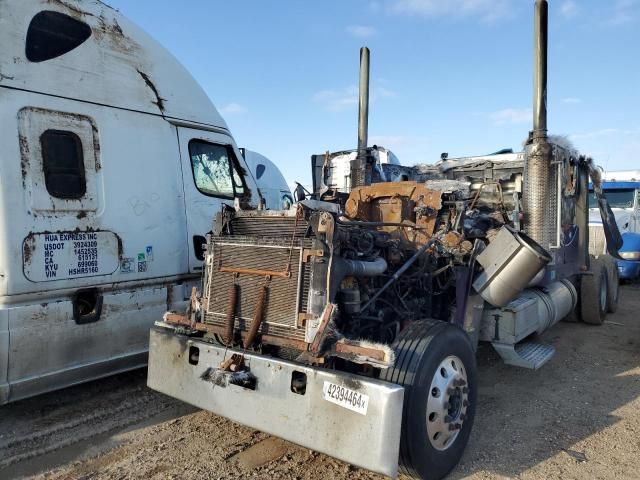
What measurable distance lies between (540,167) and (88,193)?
4615 mm

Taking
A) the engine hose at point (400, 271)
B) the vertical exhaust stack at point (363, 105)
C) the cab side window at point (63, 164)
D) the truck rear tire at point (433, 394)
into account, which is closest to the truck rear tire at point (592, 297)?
the vertical exhaust stack at point (363, 105)

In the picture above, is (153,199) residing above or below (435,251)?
above

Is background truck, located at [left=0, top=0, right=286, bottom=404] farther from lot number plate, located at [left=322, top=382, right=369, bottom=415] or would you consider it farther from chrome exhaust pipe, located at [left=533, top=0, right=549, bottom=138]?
chrome exhaust pipe, located at [left=533, top=0, right=549, bottom=138]

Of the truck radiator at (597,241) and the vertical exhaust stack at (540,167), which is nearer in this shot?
the vertical exhaust stack at (540,167)

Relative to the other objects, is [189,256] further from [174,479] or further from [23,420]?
[174,479]

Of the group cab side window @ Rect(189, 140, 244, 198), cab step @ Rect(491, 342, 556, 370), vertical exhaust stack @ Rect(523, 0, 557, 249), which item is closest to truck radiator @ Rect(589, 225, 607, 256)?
vertical exhaust stack @ Rect(523, 0, 557, 249)

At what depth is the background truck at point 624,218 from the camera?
1107 cm

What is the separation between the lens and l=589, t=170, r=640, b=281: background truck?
36.3 ft

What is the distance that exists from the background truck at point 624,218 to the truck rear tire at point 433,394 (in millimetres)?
8733

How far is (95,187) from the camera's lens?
4469mm

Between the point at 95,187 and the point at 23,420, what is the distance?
6.76ft

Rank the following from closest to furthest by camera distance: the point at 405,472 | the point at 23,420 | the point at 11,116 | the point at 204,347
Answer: the point at 405,472 < the point at 204,347 < the point at 11,116 < the point at 23,420

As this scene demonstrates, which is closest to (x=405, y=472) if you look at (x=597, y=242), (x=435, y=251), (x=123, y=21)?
(x=435, y=251)

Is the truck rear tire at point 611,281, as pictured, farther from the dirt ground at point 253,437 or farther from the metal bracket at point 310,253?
the metal bracket at point 310,253
